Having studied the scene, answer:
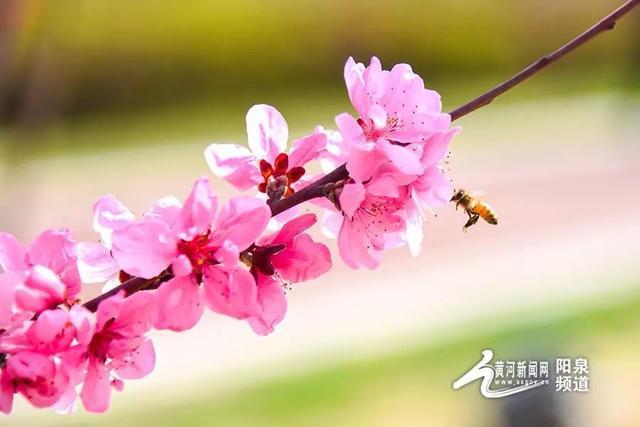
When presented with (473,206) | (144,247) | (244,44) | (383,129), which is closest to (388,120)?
(383,129)

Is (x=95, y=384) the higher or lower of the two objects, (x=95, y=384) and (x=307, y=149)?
the lower

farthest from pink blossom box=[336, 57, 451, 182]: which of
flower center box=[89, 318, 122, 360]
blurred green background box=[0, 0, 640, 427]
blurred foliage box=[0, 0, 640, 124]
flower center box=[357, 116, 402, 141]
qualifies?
blurred foliage box=[0, 0, 640, 124]

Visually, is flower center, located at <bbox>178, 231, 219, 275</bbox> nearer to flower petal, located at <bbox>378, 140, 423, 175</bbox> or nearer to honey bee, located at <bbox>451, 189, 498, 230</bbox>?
flower petal, located at <bbox>378, 140, 423, 175</bbox>

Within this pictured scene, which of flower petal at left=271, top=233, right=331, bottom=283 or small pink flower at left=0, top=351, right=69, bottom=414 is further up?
flower petal at left=271, top=233, right=331, bottom=283

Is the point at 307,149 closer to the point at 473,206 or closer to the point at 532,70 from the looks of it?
the point at 532,70

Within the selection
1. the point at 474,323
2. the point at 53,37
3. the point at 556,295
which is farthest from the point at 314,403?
the point at 53,37

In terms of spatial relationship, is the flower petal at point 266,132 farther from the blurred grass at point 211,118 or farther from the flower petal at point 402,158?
the blurred grass at point 211,118

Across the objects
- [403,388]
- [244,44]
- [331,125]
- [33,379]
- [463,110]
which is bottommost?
[33,379]
